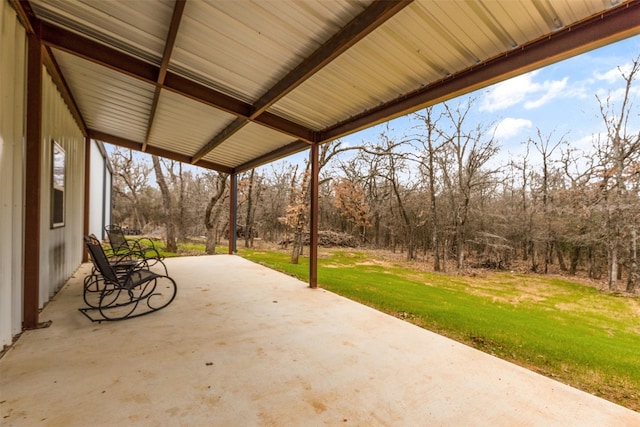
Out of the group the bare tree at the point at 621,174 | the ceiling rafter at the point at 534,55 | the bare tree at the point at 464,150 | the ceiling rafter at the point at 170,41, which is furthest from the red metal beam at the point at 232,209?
the bare tree at the point at 621,174

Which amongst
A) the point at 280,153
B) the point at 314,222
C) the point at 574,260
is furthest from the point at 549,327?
the point at 574,260

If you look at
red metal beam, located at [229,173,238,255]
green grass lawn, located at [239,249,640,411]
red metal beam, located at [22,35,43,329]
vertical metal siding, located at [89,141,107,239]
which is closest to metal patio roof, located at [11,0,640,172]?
red metal beam, located at [22,35,43,329]

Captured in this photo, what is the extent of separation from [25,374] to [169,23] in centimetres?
296

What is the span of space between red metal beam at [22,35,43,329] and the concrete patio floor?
0.50 m

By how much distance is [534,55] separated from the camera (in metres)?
2.05

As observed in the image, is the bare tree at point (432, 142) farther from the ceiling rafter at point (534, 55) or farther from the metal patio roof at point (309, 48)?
the ceiling rafter at point (534, 55)

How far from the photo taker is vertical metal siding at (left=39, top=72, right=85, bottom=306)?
3123 mm

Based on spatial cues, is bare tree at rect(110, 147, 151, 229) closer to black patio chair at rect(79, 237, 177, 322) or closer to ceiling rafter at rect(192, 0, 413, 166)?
black patio chair at rect(79, 237, 177, 322)

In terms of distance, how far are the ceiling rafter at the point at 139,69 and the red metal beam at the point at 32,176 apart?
0.18 metres

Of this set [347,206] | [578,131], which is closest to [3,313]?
[347,206]

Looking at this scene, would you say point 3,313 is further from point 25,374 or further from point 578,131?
point 578,131

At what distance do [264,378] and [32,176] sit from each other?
2813mm

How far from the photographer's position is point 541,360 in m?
2.64

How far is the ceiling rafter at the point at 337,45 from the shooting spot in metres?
1.85
